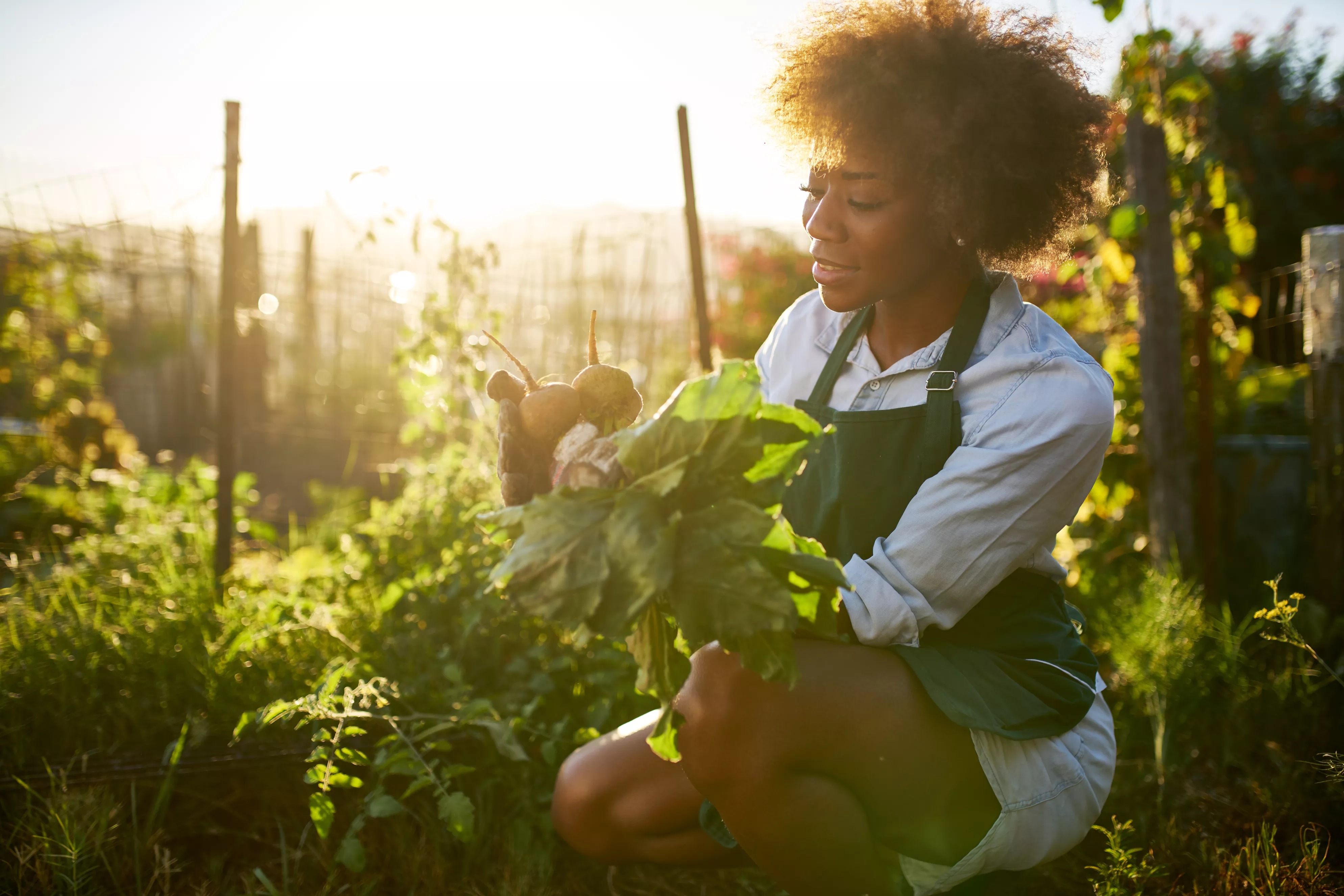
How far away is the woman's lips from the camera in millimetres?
1575

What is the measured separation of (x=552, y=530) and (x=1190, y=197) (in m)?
3.25

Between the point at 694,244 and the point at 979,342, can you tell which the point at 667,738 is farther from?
the point at 694,244

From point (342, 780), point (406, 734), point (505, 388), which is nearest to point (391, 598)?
point (406, 734)

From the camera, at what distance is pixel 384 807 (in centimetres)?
180

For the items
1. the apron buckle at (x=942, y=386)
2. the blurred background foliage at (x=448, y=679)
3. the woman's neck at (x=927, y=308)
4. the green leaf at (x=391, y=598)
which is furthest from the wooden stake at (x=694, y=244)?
the apron buckle at (x=942, y=386)

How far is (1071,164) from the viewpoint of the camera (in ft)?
5.41

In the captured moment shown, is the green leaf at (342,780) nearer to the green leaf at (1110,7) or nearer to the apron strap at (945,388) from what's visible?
the apron strap at (945,388)

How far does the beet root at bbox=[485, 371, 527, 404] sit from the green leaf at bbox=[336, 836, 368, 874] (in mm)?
1022

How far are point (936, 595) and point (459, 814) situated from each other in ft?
3.43

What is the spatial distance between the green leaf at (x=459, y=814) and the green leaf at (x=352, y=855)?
17 cm

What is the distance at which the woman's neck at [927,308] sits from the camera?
1676mm

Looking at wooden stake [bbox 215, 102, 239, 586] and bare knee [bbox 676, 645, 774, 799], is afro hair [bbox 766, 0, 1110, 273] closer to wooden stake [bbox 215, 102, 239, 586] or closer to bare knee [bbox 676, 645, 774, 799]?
bare knee [bbox 676, 645, 774, 799]

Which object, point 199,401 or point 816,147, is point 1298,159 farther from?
point 199,401

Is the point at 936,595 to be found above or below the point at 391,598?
above
